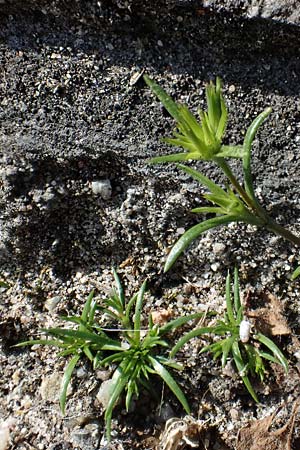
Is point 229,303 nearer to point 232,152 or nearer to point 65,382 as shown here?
point 65,382

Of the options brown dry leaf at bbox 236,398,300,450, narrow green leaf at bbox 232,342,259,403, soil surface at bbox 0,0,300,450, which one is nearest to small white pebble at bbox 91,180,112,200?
soil surface at bbox 0,0,300,450

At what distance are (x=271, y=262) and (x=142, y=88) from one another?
88 centimetres

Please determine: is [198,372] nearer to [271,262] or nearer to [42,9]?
[271,262]

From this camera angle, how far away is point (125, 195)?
256 cm

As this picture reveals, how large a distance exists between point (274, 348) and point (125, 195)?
0.85 m

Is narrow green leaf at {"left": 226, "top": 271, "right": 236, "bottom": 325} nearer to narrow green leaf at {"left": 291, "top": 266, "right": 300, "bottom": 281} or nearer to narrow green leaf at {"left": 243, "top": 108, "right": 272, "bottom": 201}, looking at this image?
narrow green leaf at {"left": 291, "top": 266, "right": 300, "bottom": 281}

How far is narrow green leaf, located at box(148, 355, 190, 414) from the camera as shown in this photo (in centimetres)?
237

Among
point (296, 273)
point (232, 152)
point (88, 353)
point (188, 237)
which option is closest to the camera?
point (232, 152)

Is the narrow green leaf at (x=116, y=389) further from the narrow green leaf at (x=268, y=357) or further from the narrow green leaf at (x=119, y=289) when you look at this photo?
the narrow green leaf at (x=268, y=357)

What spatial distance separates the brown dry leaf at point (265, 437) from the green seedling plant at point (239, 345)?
0.12 meters

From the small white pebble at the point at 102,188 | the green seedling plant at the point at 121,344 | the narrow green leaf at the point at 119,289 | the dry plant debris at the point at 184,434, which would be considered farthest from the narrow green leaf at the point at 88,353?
the small white pebble at the point at 102,188

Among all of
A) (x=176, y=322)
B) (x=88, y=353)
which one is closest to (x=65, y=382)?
(x=88, y=353)

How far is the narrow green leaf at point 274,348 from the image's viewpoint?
236 centimetres

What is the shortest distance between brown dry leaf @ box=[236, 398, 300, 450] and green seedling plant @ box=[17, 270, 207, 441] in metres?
0.25
